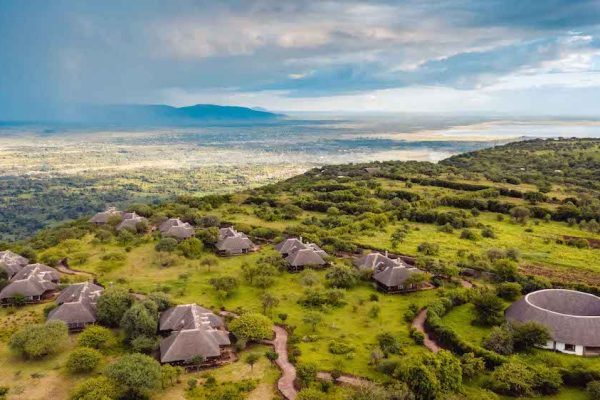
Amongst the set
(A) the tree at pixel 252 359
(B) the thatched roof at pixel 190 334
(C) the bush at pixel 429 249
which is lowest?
(A) the tree at pixel 252 359

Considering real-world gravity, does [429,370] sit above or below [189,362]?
above

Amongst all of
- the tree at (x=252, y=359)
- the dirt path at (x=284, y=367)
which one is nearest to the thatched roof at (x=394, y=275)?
the dirt path at (x=284, y=367)

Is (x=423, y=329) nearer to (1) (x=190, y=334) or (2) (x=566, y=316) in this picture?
(2) (x=566, y=316)

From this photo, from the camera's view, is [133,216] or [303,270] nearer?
[303,270]

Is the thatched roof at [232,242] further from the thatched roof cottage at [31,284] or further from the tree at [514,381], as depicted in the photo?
the tree at [514,381]

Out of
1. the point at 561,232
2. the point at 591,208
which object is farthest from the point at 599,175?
the point at 561,232

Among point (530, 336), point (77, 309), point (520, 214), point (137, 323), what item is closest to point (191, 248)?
point (77, 309)

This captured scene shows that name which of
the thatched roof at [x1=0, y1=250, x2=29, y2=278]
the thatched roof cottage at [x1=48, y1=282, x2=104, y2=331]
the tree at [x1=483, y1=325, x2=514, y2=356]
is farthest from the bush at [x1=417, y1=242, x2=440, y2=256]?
the thatched roof at [x1=0, y1=250, x2=29, y2=278]

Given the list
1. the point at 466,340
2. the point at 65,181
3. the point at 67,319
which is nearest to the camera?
the point at 466,340

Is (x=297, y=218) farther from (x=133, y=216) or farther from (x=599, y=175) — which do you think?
(x=599, y=175)
